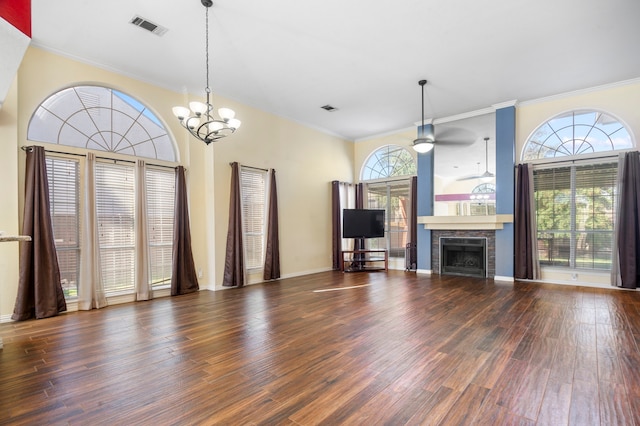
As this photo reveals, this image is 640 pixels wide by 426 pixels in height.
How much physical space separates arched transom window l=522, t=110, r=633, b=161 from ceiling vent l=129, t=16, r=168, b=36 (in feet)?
21.8

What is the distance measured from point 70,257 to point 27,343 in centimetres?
154

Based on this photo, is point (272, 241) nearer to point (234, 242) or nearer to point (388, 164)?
point (234, 242)

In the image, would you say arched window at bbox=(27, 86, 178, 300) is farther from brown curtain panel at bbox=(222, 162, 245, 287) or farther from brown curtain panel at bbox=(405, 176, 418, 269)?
brown curtain panel at bbox=(405, 176, 418, 269)

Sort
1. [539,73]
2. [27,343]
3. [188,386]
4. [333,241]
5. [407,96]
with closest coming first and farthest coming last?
[188,386] < [27,343] < [539,73] < [407,96] < [333,241]

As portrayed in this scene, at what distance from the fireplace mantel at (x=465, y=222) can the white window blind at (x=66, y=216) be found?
6.48 meters

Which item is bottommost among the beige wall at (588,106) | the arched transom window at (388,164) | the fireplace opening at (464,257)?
the fireplace opening at (464,257)

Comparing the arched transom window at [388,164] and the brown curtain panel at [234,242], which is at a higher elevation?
the arched transom window at [388,164]

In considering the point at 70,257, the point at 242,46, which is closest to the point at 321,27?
the point at 242,46

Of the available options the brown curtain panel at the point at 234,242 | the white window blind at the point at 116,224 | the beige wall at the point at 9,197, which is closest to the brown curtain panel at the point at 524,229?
the brown curtain panel at the point at 234,242

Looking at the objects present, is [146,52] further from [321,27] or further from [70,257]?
[70,257]

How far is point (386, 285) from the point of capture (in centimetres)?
601

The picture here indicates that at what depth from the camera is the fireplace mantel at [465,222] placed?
636cm

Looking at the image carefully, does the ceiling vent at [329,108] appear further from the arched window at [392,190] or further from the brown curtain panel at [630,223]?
the brown curtain panel at [630,223]

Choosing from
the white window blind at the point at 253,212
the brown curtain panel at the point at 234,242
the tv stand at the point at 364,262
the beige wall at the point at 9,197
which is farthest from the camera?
the tv stand at the point at 364,262
